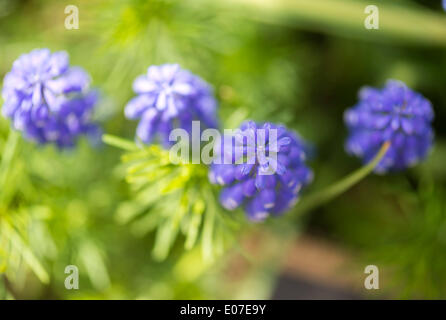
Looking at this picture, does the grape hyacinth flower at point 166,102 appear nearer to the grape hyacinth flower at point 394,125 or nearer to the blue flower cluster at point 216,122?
the blue flower cluster at point 216,122

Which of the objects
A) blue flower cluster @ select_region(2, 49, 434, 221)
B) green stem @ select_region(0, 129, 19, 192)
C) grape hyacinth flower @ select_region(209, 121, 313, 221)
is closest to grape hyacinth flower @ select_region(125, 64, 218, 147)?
blue flower cluster @ select_region(2, 49, 434, 221)

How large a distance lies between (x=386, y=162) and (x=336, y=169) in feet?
3.95

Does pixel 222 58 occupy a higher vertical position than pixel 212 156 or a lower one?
higher

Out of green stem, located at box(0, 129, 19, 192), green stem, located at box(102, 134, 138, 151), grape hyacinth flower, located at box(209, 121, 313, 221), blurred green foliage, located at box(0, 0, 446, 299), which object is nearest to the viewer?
grape hyacinth flower, located at box(209, 121, 313, 221)

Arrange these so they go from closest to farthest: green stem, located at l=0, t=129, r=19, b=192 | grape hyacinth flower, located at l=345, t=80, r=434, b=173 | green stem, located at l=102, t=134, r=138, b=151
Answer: green stem, located at l=102, t=134, r=138, b=151
grape hyacinth flower, located at l=345, t=80, r=434, b=173
green stem, located at l=0, t=129, r=19, b=192

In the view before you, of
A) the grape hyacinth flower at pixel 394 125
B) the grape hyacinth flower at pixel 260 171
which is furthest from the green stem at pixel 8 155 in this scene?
the grape hyacinth flower at pixel 394 125

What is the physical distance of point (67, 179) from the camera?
3193 mm

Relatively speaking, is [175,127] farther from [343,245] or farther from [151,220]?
[343,245]

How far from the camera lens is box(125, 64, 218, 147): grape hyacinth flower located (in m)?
2.14

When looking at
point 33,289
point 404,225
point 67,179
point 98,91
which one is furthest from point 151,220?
point 404,225

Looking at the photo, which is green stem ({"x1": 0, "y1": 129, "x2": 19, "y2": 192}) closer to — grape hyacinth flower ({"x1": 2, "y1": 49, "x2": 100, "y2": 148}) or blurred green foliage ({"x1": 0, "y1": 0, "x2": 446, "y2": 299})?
blurred green foliage ({"x1": 0, "y1": 0, "x2": 446, "y2": 299})

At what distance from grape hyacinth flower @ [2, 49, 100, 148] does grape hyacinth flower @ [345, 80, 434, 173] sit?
1189mm

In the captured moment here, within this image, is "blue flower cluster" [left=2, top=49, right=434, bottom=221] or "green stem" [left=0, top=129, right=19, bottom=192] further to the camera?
"green stem" [left=0, top=129, right=19, bottom=192]

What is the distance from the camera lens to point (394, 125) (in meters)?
2.23
